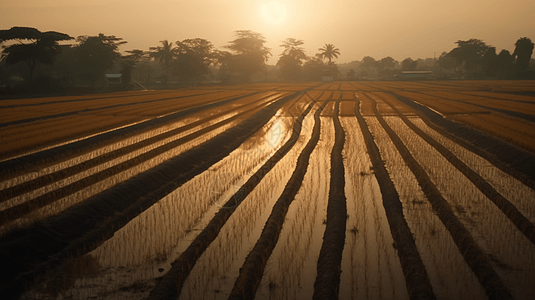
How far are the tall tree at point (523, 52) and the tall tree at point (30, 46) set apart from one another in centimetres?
6826

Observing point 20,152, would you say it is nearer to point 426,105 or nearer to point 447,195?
point 447,195

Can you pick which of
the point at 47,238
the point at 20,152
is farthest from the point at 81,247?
the point at 20,152

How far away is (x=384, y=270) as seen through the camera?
16.1 ft

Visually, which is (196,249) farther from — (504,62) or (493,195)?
(504,62)

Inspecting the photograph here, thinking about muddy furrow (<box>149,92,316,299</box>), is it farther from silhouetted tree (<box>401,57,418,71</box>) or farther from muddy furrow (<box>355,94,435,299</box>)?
silhouetted tree (<box>401,57,418,71</box>)

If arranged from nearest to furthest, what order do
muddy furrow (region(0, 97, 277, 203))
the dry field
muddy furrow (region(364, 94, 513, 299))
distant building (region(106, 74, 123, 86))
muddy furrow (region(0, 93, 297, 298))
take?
muddy furrow (region(364, 94, 513, 299)) → the dry field → muddy furrow (region(0, 93, 297, 298)) → muddy furrow (region(0, 97, 277, 203)) → distant building (region(106, 74, 123, 86))

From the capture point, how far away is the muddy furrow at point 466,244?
436 cm

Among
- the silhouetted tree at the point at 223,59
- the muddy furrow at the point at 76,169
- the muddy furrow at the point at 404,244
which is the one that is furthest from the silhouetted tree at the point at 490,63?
the muddy furrow at the point at 404,244

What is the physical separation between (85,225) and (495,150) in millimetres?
10141

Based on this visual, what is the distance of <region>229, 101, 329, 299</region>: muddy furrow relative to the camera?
14.5 ft

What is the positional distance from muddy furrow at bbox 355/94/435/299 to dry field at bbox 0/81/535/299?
0.07 ft

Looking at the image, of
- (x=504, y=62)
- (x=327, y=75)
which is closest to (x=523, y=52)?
(x=504, y=62)

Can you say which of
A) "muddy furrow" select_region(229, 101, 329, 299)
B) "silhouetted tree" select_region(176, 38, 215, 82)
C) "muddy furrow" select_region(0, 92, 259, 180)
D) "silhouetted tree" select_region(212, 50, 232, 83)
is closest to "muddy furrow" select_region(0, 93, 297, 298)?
"muddy furrow" select_region(229, 101, 329, 299)

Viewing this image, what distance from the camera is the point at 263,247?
17.8 ft
